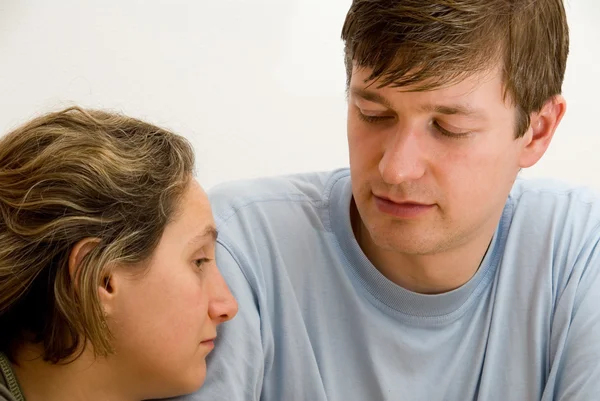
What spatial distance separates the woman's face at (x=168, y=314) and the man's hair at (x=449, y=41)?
0.31 meters

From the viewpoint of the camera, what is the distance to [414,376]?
126 centimetres

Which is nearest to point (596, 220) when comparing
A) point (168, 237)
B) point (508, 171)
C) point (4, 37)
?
point (508, 171)

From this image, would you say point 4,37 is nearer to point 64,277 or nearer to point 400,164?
point 64,277

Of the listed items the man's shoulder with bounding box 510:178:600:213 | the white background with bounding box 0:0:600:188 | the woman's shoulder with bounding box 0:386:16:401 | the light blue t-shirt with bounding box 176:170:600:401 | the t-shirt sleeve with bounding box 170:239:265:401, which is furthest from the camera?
the white background with bounding box 0:0:600:188

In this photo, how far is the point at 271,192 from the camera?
1.30 meters

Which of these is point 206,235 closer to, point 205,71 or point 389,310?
point 389,310

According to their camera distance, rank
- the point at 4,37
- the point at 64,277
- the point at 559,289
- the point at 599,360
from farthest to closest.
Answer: the point at 4,37 < the point at 559,289 < the point at 599,360 < the point at 64,277

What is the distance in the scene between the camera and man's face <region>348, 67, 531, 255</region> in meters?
1.13

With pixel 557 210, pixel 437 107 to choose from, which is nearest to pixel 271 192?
pixel 437 107

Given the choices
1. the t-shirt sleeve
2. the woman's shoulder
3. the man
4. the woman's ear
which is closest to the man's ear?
the man

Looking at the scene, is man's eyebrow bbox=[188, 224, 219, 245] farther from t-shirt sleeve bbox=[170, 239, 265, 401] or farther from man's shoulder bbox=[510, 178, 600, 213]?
man's shoulder bbox=[510, 178, 600, 213]

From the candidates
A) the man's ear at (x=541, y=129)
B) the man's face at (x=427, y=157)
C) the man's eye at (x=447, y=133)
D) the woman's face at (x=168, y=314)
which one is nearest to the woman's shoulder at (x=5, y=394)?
the woman's face at (x=168, y=314)

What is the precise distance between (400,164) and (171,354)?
1.17ft

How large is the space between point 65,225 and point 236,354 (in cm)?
26
